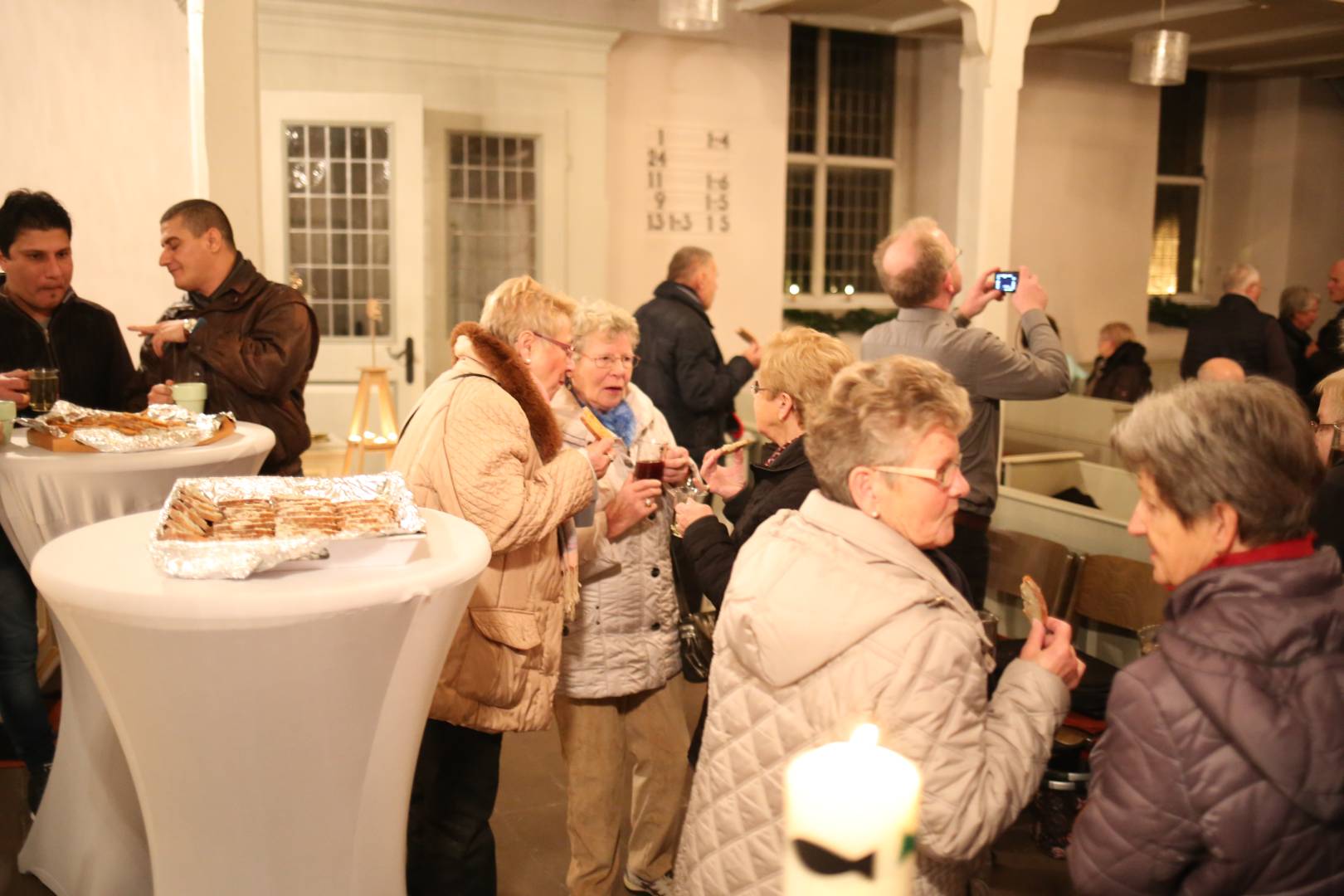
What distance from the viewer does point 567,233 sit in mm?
7570

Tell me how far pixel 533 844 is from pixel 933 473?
2.23 meters

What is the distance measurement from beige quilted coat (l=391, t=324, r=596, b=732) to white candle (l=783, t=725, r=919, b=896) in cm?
163

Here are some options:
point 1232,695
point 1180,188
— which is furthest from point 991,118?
point 1180,188

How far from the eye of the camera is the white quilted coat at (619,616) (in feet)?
9.56

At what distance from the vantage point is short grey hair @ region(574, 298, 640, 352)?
3.00 m

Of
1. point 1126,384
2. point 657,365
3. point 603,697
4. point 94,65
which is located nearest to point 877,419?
point 603,697

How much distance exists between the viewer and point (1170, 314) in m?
10.3

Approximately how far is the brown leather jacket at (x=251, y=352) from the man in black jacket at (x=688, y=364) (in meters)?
1.94

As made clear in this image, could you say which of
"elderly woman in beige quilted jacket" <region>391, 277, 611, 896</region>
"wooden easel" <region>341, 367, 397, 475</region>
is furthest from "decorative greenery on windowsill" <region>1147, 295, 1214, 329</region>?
"elderly woman in beige quilted jacket" <region>391, 277, 611, 896</region>

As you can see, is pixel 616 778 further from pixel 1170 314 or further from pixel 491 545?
pixel 1170 314

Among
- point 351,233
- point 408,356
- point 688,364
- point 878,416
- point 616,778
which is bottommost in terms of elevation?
point 616,778

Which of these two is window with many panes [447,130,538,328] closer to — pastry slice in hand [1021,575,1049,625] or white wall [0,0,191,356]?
white wall [0,0,191,356]

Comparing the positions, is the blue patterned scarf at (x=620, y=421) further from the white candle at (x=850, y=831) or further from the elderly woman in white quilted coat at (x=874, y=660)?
the white candle at (x=850, y=831)

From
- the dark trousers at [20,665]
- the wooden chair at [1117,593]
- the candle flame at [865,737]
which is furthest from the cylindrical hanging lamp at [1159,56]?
the candle flame at [865,737]
